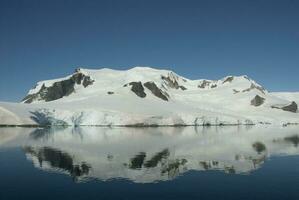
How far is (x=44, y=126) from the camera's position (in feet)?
406

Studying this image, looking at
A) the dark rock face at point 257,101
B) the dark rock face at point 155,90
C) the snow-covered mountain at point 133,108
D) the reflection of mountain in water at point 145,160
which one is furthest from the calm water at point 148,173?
the dark rock face at point 257,101

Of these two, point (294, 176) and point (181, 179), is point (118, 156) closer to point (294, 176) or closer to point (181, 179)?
point (181, 179)

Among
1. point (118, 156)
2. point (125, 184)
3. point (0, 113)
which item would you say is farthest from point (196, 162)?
point (0, 113)

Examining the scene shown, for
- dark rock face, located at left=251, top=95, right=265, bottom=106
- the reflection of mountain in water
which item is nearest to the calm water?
the reflection of mountain in water

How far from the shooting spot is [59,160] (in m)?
43.5

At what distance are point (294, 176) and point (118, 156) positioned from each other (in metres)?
19.5

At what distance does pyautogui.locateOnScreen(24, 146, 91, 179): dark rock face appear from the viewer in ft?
120

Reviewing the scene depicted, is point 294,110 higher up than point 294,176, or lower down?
higher up

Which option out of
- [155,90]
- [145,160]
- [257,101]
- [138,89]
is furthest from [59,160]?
[257,101]

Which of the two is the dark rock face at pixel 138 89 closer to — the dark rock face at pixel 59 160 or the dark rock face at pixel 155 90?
the dark rock face at pixel 155 90

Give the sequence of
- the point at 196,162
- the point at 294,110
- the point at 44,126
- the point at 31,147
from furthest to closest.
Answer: the point at 294,110 < the point at 44,126 < the point at 31,147 < the point at 196,162

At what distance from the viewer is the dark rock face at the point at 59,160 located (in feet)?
120

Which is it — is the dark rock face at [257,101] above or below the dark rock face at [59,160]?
above

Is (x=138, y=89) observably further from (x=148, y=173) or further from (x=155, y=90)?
(x=148, y=173)
